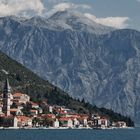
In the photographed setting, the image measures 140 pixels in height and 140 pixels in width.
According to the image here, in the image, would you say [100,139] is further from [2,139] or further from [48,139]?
[2,139]

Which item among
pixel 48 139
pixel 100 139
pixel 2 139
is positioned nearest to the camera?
pixel 2 139

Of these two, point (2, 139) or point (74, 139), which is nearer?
point (2, 139)

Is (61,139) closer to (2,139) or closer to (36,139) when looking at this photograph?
(36,139)

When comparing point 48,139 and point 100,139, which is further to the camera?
point 100,139

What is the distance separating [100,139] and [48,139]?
18.9m

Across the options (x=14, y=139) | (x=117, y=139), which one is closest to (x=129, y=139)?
(x=117, y=139)

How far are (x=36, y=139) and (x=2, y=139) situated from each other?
36.3ft

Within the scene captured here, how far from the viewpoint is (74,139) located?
161 m

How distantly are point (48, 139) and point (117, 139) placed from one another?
79.9ft

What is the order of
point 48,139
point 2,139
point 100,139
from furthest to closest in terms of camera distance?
point 100,139 → point 48,139 → point 2,139

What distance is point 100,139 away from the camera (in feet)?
555

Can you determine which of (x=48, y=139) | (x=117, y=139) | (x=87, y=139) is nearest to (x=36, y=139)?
(x=48, y=139)

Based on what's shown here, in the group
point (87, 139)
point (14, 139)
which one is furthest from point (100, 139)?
point (14, 139)

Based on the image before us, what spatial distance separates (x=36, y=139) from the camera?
151500mm
